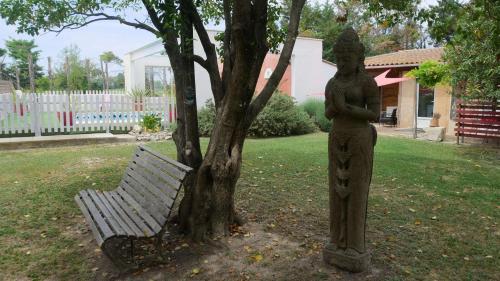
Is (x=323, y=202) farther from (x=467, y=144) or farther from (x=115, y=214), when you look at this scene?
(x=467, y=144)

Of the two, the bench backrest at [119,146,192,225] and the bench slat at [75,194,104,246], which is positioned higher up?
the bench backrest at [119,146,192,225]

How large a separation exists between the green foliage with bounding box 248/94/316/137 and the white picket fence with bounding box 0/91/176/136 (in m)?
3.29

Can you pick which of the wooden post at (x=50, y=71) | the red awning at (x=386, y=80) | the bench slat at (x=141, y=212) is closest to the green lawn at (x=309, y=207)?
the bench slat at (x=141, y=212)

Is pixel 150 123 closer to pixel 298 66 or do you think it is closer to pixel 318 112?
pixel 318 112

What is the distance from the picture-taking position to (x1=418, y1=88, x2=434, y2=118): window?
18.8m

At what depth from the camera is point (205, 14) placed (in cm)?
641

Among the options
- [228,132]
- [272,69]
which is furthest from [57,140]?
[272,69]

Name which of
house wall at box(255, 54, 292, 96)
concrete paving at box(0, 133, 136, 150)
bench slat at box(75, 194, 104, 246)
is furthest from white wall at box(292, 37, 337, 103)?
bench slat at box(75, 194, 104, 246)

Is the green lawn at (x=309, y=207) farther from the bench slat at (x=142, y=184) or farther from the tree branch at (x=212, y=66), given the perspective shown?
the tree branch at (x=212, y=66)

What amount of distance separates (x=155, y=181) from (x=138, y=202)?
34 cm

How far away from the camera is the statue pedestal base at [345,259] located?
383 centimetres

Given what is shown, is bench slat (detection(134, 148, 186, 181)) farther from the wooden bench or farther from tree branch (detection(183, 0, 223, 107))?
tree branch (detection(183, 0, 223, 107))

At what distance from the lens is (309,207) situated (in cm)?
607

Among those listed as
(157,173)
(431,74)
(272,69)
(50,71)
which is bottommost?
(157,173)
